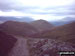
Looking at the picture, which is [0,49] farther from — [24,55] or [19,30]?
[19,30]

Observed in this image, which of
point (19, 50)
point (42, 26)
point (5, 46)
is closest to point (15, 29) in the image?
point (42, 26)

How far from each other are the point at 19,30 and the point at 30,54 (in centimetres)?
4170

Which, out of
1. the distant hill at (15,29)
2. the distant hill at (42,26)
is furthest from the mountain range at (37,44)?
the distant hill at (42,26)

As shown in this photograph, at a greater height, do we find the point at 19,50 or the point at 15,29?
the point at 15,29

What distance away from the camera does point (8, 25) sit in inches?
2744

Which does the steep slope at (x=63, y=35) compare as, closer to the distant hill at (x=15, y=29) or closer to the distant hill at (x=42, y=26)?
the distant hill at (x=15, y=29)

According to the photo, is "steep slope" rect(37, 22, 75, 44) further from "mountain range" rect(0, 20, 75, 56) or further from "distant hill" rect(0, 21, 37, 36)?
"distant hill" rect(0, 21, 37, 36)

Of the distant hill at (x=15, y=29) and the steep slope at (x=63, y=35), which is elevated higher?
the distant hill at (x=15, y=29)

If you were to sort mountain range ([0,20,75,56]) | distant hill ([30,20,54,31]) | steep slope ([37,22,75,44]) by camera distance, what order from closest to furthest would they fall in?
mountain range ([0,20,75,56]), steep slope ([37,22,75,44]), distant hill ([30,20,54,31])

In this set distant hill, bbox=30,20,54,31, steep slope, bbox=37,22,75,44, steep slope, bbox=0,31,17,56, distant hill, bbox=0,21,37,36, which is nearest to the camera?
steep slope, bbox=0,31,17,56

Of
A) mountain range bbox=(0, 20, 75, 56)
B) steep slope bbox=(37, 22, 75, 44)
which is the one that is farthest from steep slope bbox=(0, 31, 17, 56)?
steep slope bbox=(37, 22, 75, 44)

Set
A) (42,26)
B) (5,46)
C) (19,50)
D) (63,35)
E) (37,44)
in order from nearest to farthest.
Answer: (19,50) < (5,46) < (37,44) < (63,35) < (42,26)

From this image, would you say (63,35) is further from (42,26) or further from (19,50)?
(42,26)

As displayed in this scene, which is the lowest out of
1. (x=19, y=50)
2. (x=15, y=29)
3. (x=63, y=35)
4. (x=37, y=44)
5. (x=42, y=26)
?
(x=19, y=50)
